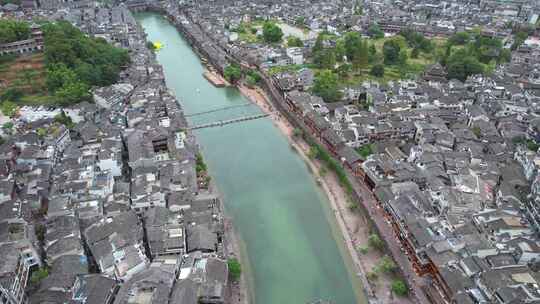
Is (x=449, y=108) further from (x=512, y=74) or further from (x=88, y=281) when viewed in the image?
(x=88, y=281)

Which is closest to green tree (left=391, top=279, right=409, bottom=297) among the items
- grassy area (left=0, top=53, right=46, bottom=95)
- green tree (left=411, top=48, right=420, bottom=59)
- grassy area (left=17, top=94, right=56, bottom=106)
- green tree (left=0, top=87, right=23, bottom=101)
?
grassy area (left=17, top=94, right=56, bottom=106)

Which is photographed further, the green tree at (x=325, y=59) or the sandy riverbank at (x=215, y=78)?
the green tree at (x=325, y=59)

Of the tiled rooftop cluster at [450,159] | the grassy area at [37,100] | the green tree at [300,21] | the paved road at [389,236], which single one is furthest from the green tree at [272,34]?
the paved road at [389,236]

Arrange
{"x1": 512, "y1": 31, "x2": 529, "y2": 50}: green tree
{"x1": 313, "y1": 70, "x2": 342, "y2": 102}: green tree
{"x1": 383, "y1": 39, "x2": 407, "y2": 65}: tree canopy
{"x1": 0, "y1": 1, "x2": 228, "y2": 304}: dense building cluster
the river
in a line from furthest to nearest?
{"x1": 512, "y1": 31, "x2": 529, "y2": 50}: green tree
{"x1": 383, "y1": 39, "x2": 407, "y2": 65}: tree canopy
{"x1": 313, "y1": 70, "x2": 342, "y2": 102}: green tree
the river
{"x1": 0, "y1": 1, "x2": 228, "y2": 304}: dense building cluster

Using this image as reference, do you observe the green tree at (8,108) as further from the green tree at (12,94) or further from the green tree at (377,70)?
the green tree at (377,70)

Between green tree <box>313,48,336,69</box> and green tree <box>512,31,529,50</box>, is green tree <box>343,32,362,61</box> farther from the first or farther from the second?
green tree <box>512,31,529,50</box>

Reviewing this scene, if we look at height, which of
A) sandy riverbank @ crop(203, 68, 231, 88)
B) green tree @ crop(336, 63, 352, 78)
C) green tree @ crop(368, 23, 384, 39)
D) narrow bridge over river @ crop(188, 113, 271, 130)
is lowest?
narrow bridge over river @ crop(188, 113, 271, 130)

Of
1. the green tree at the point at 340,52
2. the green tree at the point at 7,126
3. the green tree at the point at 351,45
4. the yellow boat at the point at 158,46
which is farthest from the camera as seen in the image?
the yellow boat at the point at 158,46

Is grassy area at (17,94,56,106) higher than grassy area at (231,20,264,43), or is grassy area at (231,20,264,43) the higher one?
grassy area at (231,20,264,43)
